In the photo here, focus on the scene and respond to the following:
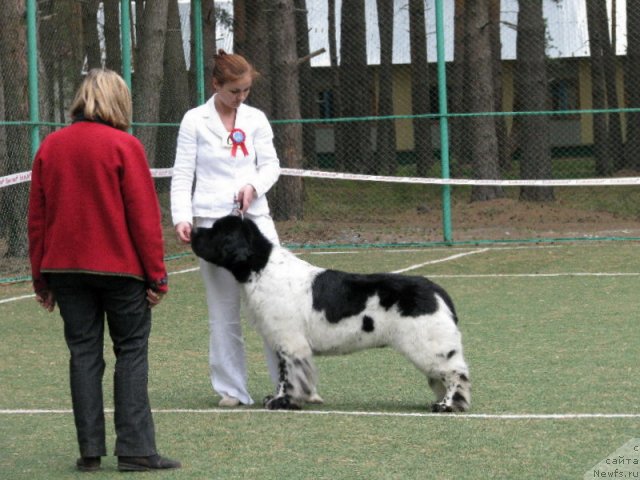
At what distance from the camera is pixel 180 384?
27.4 ft

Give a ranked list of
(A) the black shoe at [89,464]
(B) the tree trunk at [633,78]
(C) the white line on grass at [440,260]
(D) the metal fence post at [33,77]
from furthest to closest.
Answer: (B) the tree trunk at [633,78] → (C) the white line on grass at [440,260] → (D) the metal fence post at [33,77] → (A) the black shoe at [89,464]

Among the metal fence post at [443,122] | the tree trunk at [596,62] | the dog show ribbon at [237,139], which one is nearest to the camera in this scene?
the dog show ribbon at [237,139]

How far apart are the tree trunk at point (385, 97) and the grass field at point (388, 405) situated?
A: 54.2 ft

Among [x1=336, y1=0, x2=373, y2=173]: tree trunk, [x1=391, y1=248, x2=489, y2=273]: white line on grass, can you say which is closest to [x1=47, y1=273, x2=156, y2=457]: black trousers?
[x1=391, y1=248, x2=489, y2=273]: white line on grass

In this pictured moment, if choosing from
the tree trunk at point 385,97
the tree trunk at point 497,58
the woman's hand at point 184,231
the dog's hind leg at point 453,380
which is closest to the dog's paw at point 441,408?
the dog's hind leg at point 453,380

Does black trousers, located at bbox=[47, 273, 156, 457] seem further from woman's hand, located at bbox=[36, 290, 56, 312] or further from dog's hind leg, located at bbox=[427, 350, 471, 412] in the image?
dog's hind leg, located at bbox=[427, 350, 471, 412]

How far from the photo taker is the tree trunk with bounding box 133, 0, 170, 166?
58.9 ft

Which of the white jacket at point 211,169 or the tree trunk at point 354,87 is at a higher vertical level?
the tree trunk at point 354,87

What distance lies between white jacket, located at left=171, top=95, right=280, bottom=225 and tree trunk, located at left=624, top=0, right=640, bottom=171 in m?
21.9

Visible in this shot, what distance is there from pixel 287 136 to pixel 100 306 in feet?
45.5

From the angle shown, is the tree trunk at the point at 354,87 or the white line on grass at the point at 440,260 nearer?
the white line on grass at the point at 440,260

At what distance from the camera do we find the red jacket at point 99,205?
221 inches

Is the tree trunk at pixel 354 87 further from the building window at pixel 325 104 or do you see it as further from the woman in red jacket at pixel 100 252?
the woman in red jacket at pixel 100 252

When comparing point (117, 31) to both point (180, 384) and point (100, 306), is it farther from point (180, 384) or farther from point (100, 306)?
Answer: point (100, 306)
